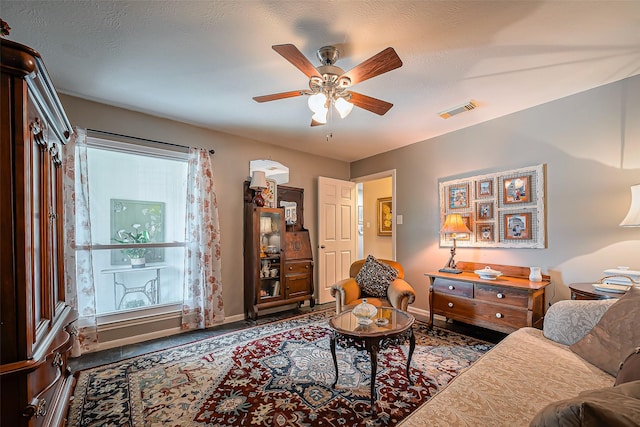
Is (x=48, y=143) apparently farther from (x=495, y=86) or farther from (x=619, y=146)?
(x=619, y=146)

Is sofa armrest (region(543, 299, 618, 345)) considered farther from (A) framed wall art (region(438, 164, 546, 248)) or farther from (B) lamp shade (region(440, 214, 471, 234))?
(B) lamp shade (region(440, 214, 471, 234))

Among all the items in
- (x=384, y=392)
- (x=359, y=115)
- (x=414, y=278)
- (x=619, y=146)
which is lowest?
(x=384, y=392)

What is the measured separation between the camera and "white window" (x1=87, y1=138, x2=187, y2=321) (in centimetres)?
287

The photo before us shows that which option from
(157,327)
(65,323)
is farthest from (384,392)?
(157,327)

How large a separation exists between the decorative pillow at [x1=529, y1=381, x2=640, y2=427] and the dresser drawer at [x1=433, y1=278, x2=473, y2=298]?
2.41 m

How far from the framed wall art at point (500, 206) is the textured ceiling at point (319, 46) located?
0.78 meters

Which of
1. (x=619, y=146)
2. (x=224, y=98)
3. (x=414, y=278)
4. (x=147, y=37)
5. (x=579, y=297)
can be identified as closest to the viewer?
(x=147, y=37)

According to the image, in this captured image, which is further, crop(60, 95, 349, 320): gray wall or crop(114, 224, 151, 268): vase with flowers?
crop(114, 224, 151, 268): vase with flowers

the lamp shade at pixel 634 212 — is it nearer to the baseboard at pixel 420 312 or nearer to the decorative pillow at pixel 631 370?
the decorative pillow at pixel 631 370

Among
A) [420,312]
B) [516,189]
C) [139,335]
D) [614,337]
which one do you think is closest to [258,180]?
[139,335]

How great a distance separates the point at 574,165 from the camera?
2639mm

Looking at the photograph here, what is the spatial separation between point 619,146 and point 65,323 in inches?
172

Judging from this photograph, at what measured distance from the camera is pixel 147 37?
184cm

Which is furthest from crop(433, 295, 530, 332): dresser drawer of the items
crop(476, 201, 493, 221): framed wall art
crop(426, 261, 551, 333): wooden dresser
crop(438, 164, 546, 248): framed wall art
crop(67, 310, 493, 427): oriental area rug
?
crop(476, 201, 493, 221): framed wall art
